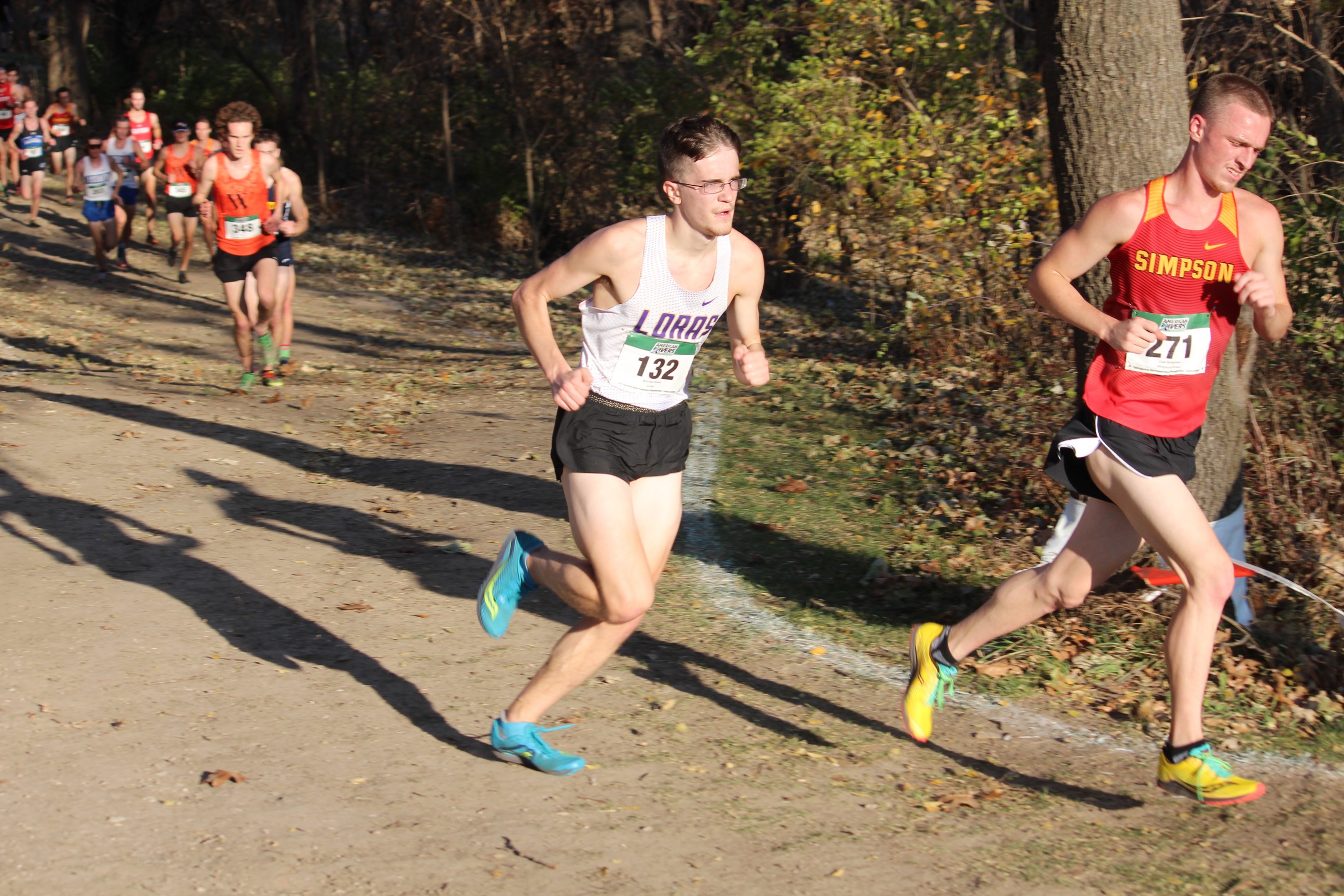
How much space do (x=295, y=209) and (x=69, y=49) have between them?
19414 mm

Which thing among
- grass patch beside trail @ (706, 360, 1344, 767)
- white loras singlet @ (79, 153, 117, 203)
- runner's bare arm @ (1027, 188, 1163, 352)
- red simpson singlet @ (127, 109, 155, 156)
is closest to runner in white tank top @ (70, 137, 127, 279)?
white loras singlet @ (79, 153, 117, 203)

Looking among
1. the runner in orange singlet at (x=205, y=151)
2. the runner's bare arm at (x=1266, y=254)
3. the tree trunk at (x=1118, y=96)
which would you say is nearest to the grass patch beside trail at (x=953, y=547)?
the tree trunk at (x=1118, y=96)

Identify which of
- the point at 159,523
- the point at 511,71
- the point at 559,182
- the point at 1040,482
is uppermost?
the point at 511,71

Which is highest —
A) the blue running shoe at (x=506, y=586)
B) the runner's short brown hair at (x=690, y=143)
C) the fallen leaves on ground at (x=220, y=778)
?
the runner's short brown hair at (x=690, y=143)

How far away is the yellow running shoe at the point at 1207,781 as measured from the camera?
3740mm

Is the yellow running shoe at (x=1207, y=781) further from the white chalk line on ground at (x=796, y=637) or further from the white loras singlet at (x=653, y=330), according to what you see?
the white loras singlet at (x=653, y=330)

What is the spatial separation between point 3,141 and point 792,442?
19.5 m

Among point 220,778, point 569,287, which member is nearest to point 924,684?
point 569,287

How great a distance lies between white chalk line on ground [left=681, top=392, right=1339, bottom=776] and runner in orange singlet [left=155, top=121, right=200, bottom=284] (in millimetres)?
10580

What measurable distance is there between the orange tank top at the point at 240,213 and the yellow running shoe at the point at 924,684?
7250mm

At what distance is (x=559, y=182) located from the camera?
21.5 meters

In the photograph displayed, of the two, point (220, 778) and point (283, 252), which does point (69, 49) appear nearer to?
point (283, 252)

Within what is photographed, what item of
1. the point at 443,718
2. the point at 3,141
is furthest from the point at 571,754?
the point at 3,141

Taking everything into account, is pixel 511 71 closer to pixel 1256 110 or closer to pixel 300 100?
pixel 300 100
